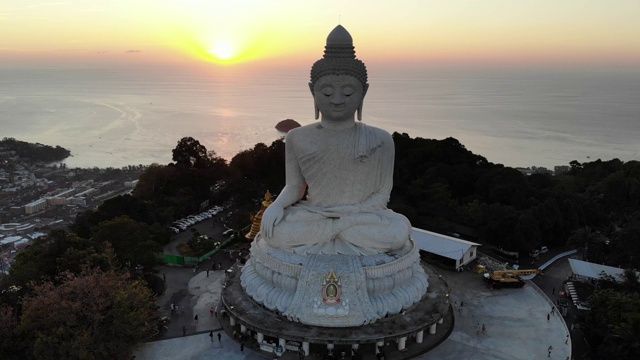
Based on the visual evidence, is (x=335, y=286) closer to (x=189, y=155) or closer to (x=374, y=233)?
(x=374, y=233)

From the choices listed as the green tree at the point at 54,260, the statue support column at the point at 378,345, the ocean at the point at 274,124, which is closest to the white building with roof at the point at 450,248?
the statue support column at the point at 378,345

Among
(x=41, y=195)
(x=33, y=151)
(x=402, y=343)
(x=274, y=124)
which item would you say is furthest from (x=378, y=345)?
(x=274, y=124)

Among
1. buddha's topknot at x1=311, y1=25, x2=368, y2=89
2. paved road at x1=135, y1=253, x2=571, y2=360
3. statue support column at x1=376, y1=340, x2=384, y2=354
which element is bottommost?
paved road at x1=135, y1=253, x2=571, y2=360

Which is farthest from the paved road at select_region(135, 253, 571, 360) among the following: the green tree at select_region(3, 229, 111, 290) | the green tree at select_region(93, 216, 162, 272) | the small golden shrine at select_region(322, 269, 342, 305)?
the green tree at select_region(3, 229, 111, 290)

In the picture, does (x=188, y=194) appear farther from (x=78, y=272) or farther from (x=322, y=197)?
(x=322, y=197)

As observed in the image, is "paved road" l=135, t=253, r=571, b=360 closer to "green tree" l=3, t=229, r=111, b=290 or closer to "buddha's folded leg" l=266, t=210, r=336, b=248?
"green tree" l=3, t=229, r=111, b=290

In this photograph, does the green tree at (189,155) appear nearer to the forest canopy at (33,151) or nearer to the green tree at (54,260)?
the green tree at (54,260)
